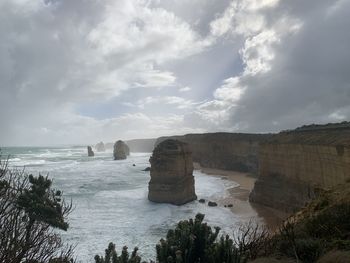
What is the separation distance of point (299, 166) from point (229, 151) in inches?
1769

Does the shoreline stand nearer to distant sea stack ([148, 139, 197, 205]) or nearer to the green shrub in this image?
distant sea stack ([148, 139, 197, 205])

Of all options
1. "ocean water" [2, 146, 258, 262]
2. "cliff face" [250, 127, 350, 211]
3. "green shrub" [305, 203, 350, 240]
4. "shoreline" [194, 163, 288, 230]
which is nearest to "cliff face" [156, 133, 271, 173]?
"shoreline" [194, 163, 288, 230]

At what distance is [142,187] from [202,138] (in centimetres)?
4487

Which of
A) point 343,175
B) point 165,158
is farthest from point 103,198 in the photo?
point 343,175

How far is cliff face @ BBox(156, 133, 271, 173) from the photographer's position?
73.7 m

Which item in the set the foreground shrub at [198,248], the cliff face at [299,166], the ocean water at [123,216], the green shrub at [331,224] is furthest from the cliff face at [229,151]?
the foreground shrub at [198,248]

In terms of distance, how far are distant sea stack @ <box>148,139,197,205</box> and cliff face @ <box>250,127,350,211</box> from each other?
317 inches

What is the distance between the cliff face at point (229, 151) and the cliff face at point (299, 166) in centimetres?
3107

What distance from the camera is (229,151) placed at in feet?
256

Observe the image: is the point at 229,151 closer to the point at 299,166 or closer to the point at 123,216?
the point at 299,166

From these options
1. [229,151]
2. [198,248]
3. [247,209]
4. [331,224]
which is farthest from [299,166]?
[229,151]

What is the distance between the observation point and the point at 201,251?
9.00 m

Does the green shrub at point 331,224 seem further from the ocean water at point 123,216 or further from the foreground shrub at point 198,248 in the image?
the ocean water at point 123,216

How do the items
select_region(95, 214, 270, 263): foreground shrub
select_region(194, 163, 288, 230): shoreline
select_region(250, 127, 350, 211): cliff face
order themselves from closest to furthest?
1. select_region(95, 214, 270, 263): foreground shrub
2. select_region(250, 127, 350, 211): cliff face
3. select_region(194, 163, 288, 230): shoreline
